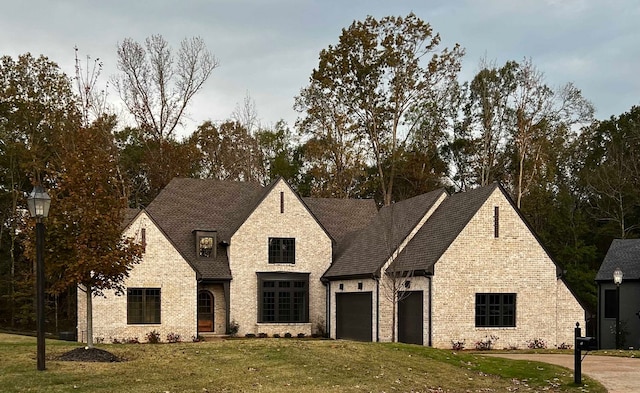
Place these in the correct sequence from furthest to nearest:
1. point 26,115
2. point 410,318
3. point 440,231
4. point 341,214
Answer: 1. point 26,115
2. point 341,214
3. point 440,231
4. point 410,318

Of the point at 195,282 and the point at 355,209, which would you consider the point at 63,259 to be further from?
the point at 355,209

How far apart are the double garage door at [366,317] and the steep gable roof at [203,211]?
542 cm

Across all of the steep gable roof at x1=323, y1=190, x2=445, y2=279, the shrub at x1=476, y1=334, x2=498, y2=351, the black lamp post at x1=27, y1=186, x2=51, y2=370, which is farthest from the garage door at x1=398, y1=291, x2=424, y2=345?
the black lamp post at x1=27, y1=186, x2=51, y2=370

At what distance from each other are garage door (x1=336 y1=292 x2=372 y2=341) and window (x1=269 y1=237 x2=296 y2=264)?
2928 millimetres

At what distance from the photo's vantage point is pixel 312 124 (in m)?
51.3

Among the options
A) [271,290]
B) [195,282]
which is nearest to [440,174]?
[271,290]

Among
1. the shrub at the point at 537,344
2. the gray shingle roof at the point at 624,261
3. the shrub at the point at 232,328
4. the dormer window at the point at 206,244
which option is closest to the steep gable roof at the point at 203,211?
the dormer window at the point at 206,244

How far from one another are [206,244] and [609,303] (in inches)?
800

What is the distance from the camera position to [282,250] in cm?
3422

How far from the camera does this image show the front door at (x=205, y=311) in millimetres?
33312

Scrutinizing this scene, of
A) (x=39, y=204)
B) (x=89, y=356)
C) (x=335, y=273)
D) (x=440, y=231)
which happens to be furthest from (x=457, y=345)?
(x=39, y=204)

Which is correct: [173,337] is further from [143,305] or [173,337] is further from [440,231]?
[440,231]

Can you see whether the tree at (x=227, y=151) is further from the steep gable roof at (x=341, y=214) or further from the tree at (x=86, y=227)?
the tree at (x=86, y=227)

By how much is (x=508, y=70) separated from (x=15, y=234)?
1292 inches
